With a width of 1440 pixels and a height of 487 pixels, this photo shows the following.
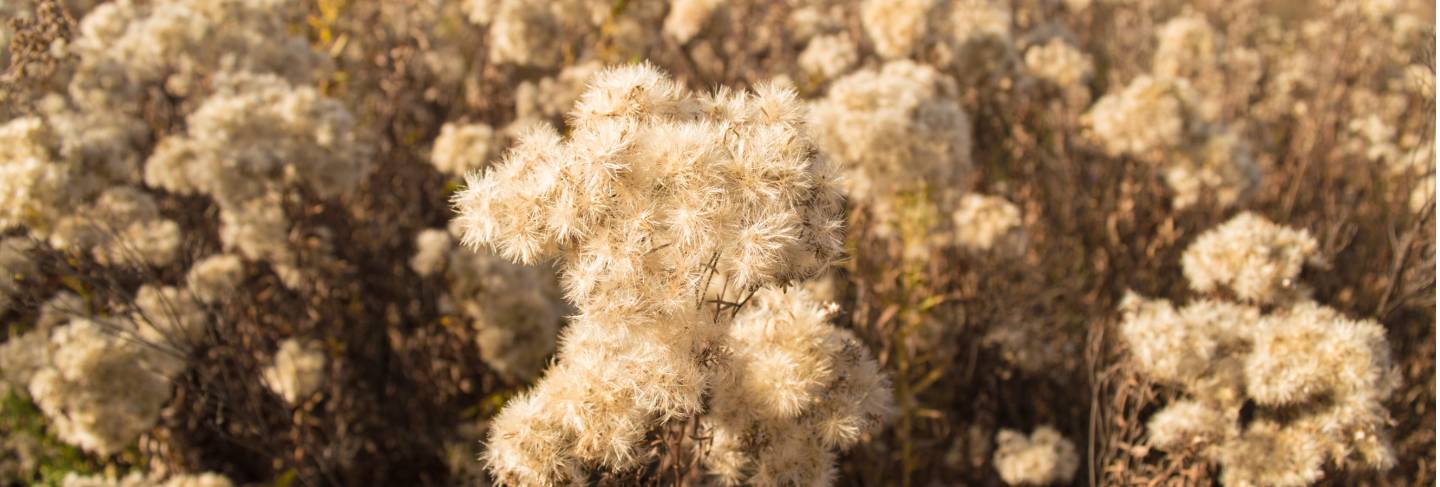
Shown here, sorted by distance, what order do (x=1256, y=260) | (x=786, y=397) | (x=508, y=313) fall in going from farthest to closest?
(x=508, y=313) < (x=1256, y=260) < (x=786, y=397)

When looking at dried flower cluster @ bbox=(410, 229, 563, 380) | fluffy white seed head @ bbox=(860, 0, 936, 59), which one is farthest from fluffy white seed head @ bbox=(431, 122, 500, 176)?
fluffy white seed head @ bbox=(860, 0, 936, 59)

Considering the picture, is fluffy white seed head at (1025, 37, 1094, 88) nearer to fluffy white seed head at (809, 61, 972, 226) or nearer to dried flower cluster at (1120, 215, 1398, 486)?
fluffy white seed head at (809, 61, 972, 226)

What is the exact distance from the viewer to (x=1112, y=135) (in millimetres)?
4730

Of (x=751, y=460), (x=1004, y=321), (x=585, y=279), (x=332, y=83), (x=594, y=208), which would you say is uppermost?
(x=332, y=83)

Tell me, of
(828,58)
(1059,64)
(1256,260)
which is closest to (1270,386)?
(1256,260)

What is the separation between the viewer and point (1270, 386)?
2.62 metres

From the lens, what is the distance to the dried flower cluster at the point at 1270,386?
8.45 ft

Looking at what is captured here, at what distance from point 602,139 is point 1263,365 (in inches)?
82.2

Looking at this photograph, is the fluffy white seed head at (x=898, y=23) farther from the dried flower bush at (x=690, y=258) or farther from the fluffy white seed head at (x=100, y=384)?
the fluffy white seed head at (x=100, y=384)

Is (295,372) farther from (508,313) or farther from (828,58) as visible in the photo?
(828,58)

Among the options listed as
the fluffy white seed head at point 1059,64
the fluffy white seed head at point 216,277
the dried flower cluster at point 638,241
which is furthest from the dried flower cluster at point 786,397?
the fluffy white seed head at point 1059,64

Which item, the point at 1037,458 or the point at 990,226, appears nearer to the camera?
the point at 1037,458

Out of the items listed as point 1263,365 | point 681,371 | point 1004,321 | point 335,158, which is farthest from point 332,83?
point 1263,365

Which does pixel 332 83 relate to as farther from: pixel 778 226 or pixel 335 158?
pixel 778 226
